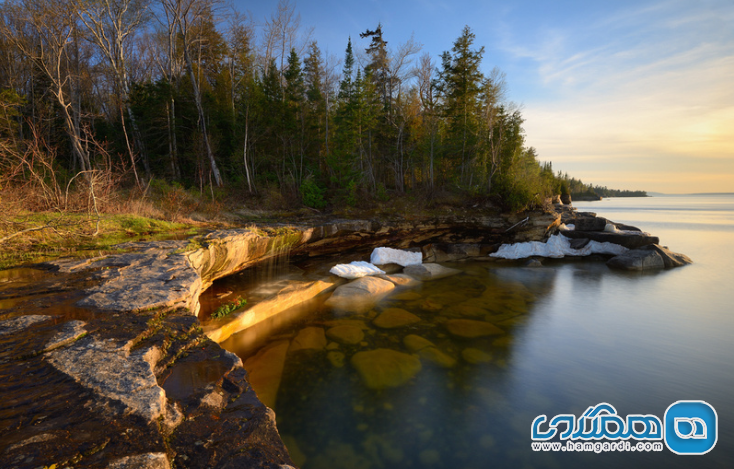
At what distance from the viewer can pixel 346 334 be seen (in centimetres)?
764

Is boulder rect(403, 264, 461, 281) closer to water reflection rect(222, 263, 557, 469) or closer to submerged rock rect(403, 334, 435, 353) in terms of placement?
water reflection rect(222, 263, 557, 469)

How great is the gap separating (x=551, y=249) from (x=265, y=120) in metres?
21.7

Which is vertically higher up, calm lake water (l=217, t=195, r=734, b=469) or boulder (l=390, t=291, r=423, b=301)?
boulder (l=390, t=291, r=423, b=301)

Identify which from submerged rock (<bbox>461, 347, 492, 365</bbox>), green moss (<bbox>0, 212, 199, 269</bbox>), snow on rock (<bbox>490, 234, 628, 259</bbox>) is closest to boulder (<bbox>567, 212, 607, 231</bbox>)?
snow on rock (<bbox>490, 234, 628, 259</bbox>)

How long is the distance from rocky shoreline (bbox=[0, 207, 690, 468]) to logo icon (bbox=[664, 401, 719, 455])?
6.59 metres

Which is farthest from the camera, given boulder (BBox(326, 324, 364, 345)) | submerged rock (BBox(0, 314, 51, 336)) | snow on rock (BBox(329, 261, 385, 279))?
snow on rock (BBox(329, 261, 385, 279))

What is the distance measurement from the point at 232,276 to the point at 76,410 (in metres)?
8.44

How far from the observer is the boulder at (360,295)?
9453 mm

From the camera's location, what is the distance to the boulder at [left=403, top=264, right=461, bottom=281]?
1336 cm

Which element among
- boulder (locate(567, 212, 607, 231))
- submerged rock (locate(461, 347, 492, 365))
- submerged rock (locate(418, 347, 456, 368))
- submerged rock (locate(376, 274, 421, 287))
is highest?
boulder (locate(567, 212, 607, 231))

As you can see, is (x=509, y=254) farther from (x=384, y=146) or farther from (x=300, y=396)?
(x=300, y=396)

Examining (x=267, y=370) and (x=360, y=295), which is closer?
(x=267, y=370)

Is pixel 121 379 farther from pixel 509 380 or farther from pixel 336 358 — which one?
pixel 509 380

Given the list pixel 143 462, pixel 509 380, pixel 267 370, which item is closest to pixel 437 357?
pixel 509 380
